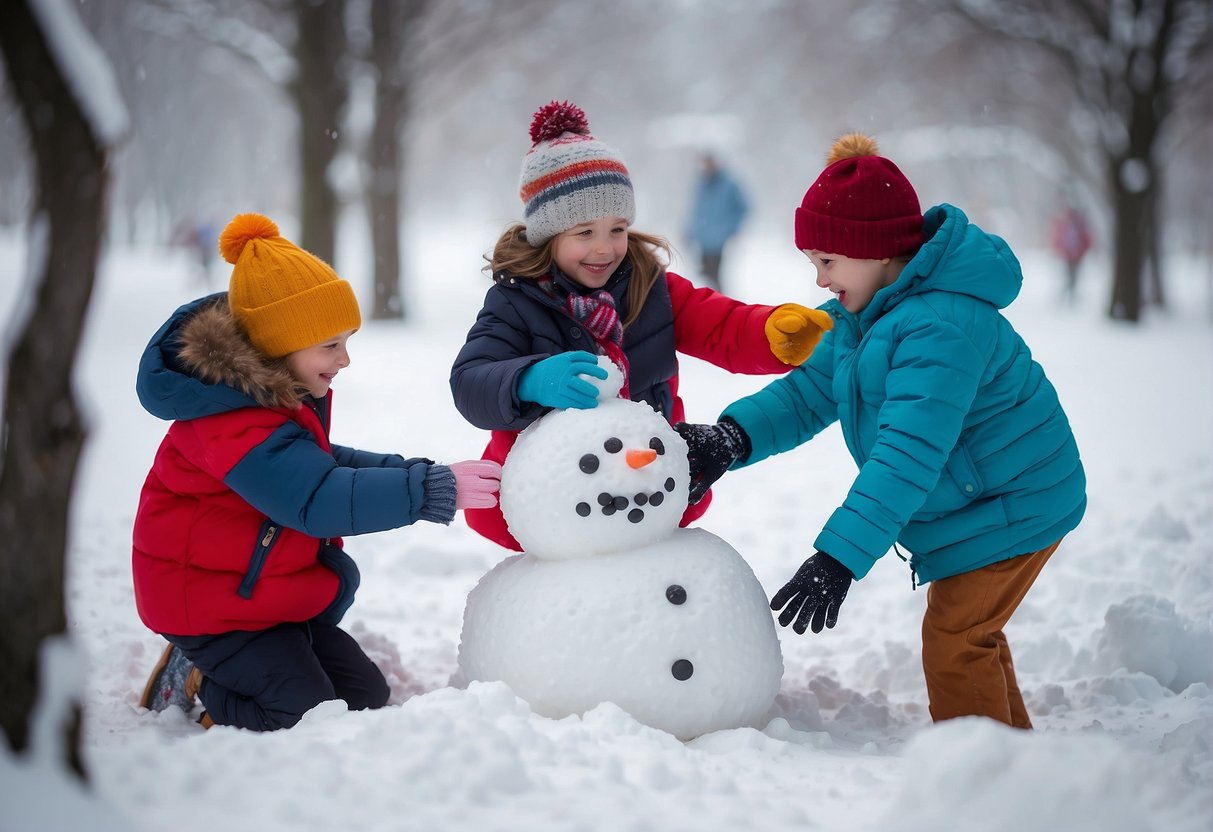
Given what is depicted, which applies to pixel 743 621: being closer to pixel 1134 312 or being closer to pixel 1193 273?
pixel 1134 312

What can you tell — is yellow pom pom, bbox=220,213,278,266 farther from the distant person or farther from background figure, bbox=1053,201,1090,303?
background figure, bbox=1053,201,1090,303

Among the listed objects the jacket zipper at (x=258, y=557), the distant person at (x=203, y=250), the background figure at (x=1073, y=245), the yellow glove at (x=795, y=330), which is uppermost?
the distant person at (x=203, y=250)

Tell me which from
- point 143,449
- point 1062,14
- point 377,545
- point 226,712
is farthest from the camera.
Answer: point 1062,14

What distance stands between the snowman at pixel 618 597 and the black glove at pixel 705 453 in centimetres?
27

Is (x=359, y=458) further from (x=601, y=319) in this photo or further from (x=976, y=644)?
(x=976, y=644)

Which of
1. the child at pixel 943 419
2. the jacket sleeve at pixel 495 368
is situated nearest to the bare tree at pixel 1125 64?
the child at pixel 943 419

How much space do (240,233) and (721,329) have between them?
142cm

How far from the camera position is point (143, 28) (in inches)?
547

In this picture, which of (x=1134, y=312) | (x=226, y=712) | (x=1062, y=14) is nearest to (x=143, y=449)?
(x=226, y=712)

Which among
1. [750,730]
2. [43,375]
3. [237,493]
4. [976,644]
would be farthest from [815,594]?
[43,375]

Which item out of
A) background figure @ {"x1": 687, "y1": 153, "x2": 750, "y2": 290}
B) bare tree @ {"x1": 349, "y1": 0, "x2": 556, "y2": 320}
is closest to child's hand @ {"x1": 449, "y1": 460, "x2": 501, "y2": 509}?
bare tree @ {"x1": 349, "y1": 0, "x2": 556, "y2": 320}

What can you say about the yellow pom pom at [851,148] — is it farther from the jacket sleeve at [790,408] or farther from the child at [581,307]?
the jacket sleeve at [790,408]

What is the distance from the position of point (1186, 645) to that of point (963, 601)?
0.93 meters

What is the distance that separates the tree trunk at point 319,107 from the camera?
9750 mm
